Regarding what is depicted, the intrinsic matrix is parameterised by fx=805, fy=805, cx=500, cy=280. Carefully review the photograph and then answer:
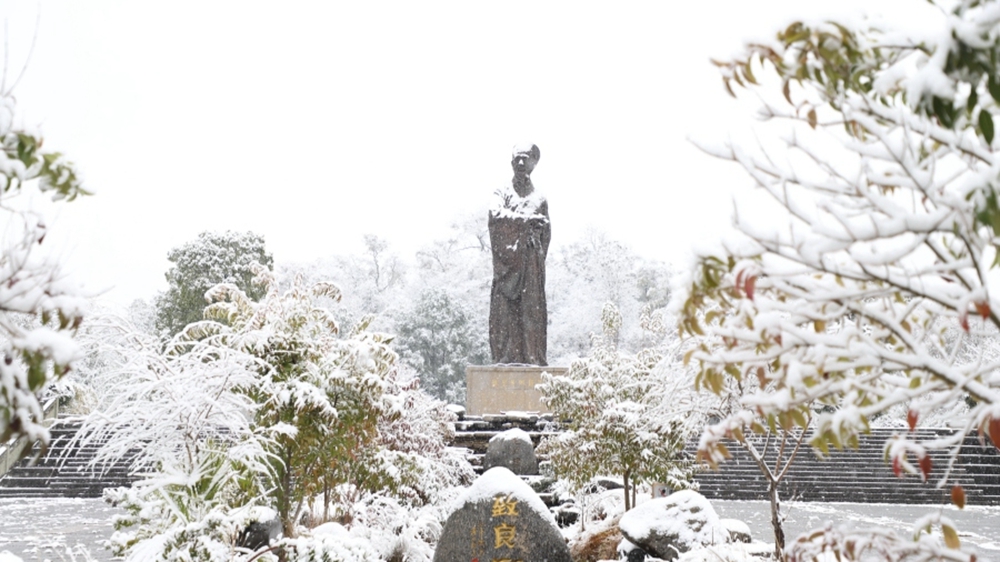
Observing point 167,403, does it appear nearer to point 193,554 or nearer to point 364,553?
point 193,554

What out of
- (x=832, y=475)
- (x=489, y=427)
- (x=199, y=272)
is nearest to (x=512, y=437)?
(x=489, y=427)

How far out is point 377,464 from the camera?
7039 mm

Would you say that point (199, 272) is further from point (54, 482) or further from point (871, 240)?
point (871, 240)

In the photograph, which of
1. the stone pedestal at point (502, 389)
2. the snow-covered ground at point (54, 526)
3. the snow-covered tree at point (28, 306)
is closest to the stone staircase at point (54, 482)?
the snow-covered ground at point (54, 526)

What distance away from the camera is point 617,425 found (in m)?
7.55

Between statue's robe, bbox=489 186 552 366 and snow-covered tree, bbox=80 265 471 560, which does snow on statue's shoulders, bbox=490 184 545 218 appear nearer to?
statue's robe, bbox=489 186 552 366

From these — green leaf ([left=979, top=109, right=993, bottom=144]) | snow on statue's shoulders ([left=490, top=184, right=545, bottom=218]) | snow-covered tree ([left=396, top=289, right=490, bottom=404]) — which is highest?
snow on statue's shoulders ([left=490, top=184, right=545, bottom=218])

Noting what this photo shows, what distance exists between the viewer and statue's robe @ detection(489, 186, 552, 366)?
14477 millimetres

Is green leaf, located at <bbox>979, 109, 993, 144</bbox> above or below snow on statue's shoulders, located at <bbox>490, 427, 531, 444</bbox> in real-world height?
above

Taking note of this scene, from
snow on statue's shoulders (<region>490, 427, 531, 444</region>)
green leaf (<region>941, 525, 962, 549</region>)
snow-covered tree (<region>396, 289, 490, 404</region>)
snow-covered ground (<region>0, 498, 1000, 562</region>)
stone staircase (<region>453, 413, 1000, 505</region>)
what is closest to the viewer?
green leaf (<region>941, 525, 962, 549</region>)

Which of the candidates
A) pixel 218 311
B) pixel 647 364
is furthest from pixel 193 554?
pixel 647 364

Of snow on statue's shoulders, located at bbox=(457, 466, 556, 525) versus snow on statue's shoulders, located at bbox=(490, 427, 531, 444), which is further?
snow on statue's shoulders, located at bbox=(490, 427, 531, 444)

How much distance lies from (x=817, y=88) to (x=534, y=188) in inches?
527

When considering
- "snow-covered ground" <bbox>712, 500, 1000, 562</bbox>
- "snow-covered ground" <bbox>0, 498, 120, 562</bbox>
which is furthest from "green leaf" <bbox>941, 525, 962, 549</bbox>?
"snow-covered ground" <bbox>712, 500, 1000, 562</bbox>
